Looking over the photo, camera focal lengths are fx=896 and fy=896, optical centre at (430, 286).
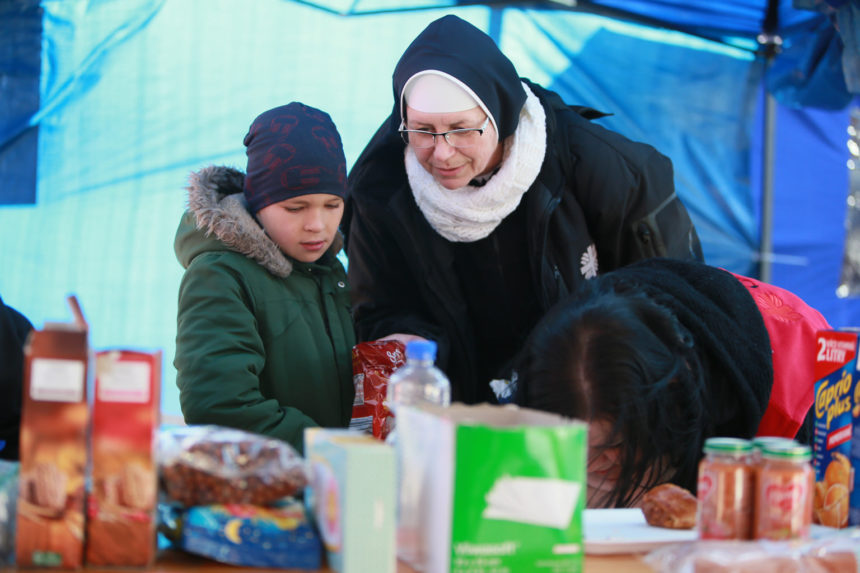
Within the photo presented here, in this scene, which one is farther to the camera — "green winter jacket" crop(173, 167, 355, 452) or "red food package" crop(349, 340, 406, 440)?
"red food package" crop(349, 340, 406, 440)

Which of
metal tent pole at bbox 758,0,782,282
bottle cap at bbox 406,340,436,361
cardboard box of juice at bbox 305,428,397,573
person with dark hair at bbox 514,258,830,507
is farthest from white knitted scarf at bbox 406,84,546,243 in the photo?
metal tent pole at bbox 758,0,782,282

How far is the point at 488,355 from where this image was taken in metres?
2.49

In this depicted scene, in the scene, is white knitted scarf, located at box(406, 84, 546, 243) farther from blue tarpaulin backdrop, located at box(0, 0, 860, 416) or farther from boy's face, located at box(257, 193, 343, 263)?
blue tarpaulin backdrop, located at box(0, 0, 860, 416)

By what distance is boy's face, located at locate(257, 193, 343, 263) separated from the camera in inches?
79.9

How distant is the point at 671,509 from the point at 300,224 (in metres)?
1.10

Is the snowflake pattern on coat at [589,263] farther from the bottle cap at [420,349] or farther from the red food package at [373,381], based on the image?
the bottle cap at [420,349]

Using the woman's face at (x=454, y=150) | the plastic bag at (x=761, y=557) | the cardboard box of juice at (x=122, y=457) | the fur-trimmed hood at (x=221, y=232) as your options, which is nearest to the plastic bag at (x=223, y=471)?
the cardboard box of juice at (x=122, y=457)

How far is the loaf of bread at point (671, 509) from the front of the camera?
1270mm

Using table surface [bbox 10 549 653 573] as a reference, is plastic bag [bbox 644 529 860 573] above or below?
above

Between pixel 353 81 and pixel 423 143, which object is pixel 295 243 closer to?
pixel 423 143

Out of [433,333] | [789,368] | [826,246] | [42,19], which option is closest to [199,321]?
[433,333]

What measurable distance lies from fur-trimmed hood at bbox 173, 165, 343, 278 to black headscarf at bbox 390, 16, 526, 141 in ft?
1.79

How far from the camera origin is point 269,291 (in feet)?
6.50

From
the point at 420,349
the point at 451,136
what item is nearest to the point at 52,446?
the point at 420,349
